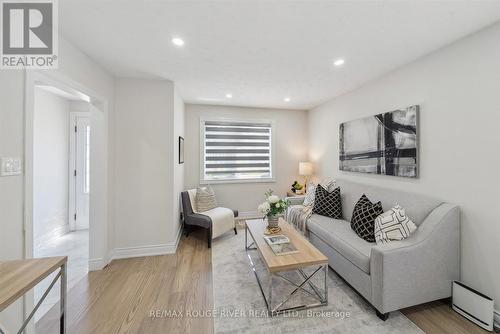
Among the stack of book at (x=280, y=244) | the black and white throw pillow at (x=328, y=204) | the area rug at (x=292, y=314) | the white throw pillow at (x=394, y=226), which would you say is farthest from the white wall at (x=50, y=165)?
the white throw pillow at (x=394, y=226)

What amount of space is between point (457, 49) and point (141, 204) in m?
4.03

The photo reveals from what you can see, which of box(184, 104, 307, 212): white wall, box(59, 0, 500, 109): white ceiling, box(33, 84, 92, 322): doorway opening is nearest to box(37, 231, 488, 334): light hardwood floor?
box(33, 84, 92, 322): doorway opening

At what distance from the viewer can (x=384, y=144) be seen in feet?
8.62

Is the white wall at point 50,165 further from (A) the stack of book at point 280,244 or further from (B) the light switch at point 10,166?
(A) the stack of book at point 280,244

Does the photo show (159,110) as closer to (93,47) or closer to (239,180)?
(93,47)

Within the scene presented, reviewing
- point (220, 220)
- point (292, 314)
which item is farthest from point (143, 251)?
point (292, 314)

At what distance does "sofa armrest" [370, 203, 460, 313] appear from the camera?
1.66 meters

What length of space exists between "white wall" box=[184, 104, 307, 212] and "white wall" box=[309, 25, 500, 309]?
2358 millimetres

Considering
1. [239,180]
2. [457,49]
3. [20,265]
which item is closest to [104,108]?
[20,265]

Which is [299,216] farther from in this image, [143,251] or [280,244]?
[143,251]

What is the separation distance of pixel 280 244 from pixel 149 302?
142 cm

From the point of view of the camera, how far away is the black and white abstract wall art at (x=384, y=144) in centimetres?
230

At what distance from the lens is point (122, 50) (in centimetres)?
210

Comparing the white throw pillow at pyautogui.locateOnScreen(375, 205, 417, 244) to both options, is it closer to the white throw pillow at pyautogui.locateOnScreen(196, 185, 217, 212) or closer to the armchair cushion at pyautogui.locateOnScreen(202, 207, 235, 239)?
the armchair cushion at pyautogui.locateOnScreen(202, 207, 235, 239)
